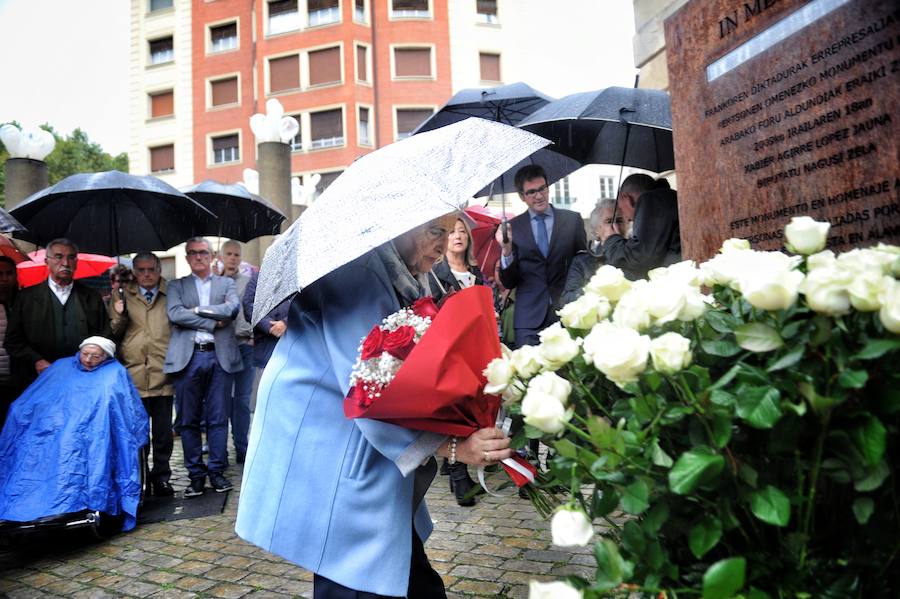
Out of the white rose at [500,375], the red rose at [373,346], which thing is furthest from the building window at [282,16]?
the white rose at [500,375]

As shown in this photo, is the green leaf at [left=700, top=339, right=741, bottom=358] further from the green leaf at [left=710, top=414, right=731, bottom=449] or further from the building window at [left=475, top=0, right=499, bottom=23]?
the building window at [left=475, top=0, right=499, bottom=23]

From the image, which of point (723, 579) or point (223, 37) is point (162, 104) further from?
point (723, 579)

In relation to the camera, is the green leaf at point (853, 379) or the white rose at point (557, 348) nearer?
the green leaf at point (853, 379)

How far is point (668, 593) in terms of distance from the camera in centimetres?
104

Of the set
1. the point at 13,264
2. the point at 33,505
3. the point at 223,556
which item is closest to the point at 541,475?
the point at 223,556

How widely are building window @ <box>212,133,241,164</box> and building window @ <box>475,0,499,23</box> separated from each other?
45.3ft

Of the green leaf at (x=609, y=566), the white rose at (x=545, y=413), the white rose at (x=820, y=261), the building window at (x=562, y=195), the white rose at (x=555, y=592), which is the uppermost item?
the building window at (x=562, y=195)

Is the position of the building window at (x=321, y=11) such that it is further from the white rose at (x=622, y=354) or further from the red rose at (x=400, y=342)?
the white rose at (x=622, y=354)

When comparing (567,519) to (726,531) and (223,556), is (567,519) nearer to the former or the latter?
(726,531)

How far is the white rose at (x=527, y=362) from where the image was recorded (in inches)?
55.2

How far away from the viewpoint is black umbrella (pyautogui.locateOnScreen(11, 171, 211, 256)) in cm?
590

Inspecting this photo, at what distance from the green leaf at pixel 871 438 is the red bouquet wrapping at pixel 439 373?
0.89 meters

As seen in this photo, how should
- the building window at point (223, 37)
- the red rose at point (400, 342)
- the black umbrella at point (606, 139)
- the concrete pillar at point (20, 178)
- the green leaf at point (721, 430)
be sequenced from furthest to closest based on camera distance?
the building window at point (223, 37), the concrete pillar at point (20, 178), the black umbrella at point (606, 139), the red rose at point (400, 342), the green leaf at point (721, 430)

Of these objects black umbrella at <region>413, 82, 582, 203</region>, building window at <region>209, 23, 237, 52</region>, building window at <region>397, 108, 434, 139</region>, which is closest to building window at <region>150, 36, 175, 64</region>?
building window at <region>209, 23, 237, 52</region>
